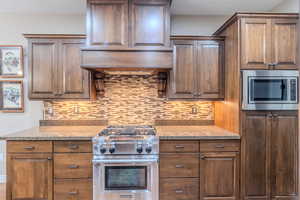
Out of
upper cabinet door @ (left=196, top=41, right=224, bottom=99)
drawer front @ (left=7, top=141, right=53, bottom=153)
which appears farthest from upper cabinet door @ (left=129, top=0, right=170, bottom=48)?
drawer front @ (left=7, top=141, right=53, bottom=153)

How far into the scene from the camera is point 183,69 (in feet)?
9.27

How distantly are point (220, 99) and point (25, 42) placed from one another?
117 inches

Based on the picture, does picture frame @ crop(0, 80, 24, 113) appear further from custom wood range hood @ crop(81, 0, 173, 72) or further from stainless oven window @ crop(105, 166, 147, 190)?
stainless oven window @ crop(105, 166, 147, 190)

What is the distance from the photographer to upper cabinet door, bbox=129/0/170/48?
2566 millimetres

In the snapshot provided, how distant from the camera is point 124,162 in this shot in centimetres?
239

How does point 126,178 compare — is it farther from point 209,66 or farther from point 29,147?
point 209,66

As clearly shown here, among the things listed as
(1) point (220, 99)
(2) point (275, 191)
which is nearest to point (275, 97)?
(1) point (220, 99)

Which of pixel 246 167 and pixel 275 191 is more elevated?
pixel 246 167

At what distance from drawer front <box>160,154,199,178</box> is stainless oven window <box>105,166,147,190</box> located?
0.76 ft

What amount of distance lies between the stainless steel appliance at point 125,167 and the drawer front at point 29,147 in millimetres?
547

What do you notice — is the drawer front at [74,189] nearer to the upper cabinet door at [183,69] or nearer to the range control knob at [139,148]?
the range control knob at [139,148]

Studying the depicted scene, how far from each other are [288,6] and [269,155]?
192cm

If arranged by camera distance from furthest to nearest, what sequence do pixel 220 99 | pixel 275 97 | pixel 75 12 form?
1. pixel 75 12
2. pixel 220 99
3. pixel 275 97

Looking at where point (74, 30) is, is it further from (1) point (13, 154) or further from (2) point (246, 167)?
(2) point (246, 167)
